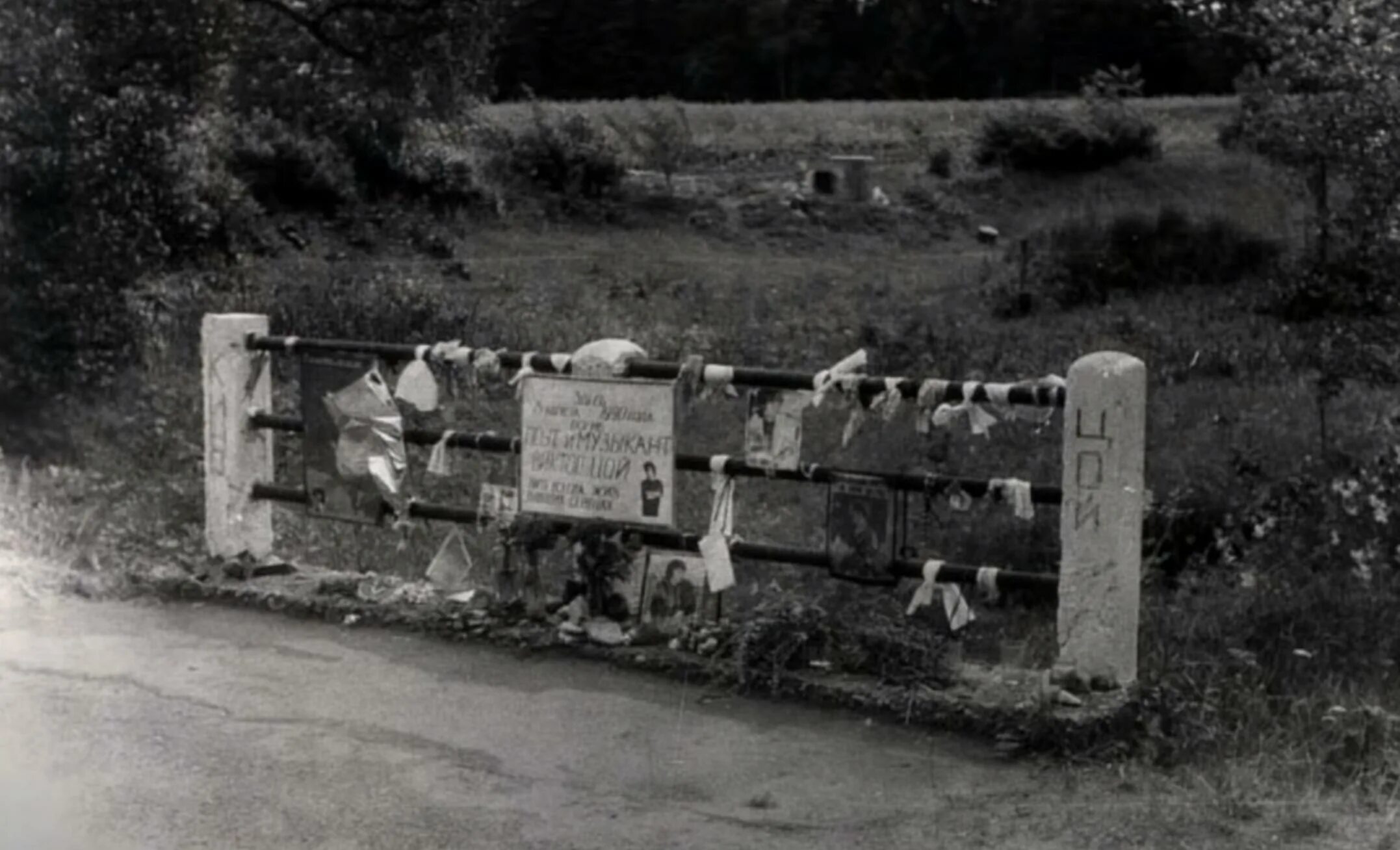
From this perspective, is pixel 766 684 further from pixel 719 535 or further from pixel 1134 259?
pixel 1134 259

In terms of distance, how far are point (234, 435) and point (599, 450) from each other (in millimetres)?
2345

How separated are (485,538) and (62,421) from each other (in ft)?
25.0

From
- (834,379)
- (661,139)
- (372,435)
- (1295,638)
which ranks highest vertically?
(661,139)

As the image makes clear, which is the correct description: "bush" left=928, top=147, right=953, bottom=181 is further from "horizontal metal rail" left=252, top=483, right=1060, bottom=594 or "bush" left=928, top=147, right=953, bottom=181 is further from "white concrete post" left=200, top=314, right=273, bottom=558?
"horizontal metal rail" left=252, top=483, right=1060, bottom=594

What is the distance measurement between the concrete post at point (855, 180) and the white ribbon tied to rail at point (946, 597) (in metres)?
34.1

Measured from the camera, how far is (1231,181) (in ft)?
134

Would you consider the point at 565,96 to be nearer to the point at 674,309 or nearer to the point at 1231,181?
the point at 1231,181

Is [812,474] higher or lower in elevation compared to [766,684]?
higher

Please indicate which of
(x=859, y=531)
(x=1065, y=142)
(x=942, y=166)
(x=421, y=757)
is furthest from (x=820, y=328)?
(x=421, y=757)

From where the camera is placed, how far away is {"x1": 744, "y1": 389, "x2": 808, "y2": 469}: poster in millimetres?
7973

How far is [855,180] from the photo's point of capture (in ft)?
137

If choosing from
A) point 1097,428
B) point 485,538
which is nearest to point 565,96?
point 485,538

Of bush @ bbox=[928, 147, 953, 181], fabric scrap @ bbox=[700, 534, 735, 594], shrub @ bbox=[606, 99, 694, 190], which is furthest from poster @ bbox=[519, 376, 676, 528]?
bush @ bbox=[928, 147, 953, 181]

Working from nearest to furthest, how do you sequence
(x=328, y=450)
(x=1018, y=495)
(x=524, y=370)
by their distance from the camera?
(x=1018, y=495) < (x=524, y=370) < (x=328, y=450)
